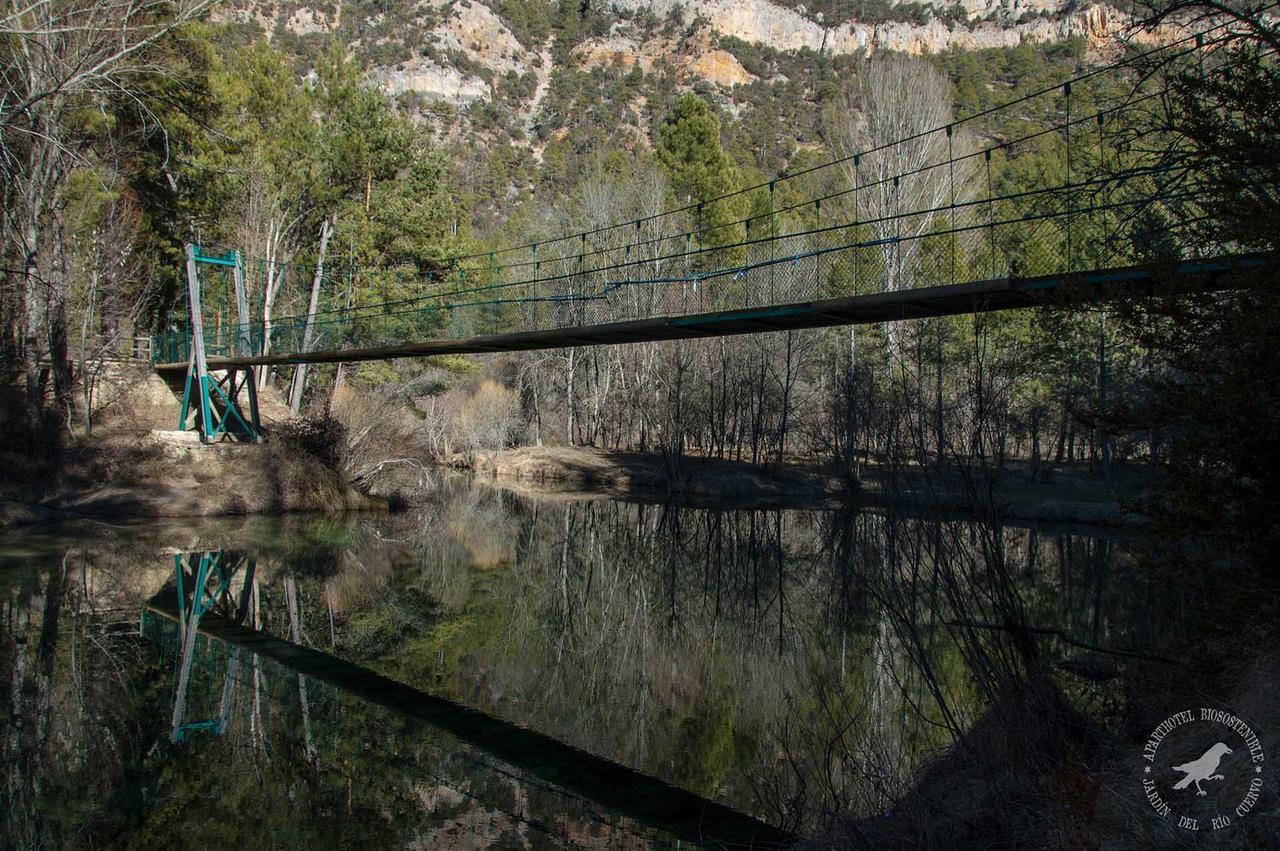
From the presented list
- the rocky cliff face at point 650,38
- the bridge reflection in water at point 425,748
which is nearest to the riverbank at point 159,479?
the bridge reflection in water at point 425,748

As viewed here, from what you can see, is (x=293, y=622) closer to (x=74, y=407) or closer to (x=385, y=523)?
(x=385, y=523)

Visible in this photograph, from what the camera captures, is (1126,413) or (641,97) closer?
(1126,413)

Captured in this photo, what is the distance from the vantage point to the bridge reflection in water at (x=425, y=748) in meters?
4.09

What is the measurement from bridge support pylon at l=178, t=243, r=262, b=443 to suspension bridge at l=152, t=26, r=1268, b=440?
0.05m

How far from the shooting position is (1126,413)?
417cm

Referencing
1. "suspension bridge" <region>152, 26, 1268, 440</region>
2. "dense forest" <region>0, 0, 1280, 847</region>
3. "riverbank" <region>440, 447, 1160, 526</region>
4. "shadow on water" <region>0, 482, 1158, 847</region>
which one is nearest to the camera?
"dense forest" <region>0, 0, 1280, 847</region>

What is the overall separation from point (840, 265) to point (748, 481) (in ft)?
18.9

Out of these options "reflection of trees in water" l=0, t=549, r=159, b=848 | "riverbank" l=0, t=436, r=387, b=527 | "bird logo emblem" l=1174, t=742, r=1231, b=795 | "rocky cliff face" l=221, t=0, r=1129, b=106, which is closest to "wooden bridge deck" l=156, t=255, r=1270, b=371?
"bird logo emblem" l=1174, t=742, r=1231, b=795

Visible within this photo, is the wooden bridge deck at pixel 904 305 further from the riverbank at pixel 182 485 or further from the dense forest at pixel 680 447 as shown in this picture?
the riverbank at pixel 182 485

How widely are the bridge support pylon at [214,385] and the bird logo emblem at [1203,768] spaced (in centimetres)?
1551

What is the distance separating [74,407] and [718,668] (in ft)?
48.0

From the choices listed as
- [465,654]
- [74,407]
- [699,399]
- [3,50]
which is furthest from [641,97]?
[465,654]

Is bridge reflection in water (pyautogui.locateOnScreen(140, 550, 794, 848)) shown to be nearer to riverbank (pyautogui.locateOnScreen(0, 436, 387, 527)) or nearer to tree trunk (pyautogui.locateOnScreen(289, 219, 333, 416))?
riverbank (pyautogui.locateOnScreen(0, 436, 387, 527))

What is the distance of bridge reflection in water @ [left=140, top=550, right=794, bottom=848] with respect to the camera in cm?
409
